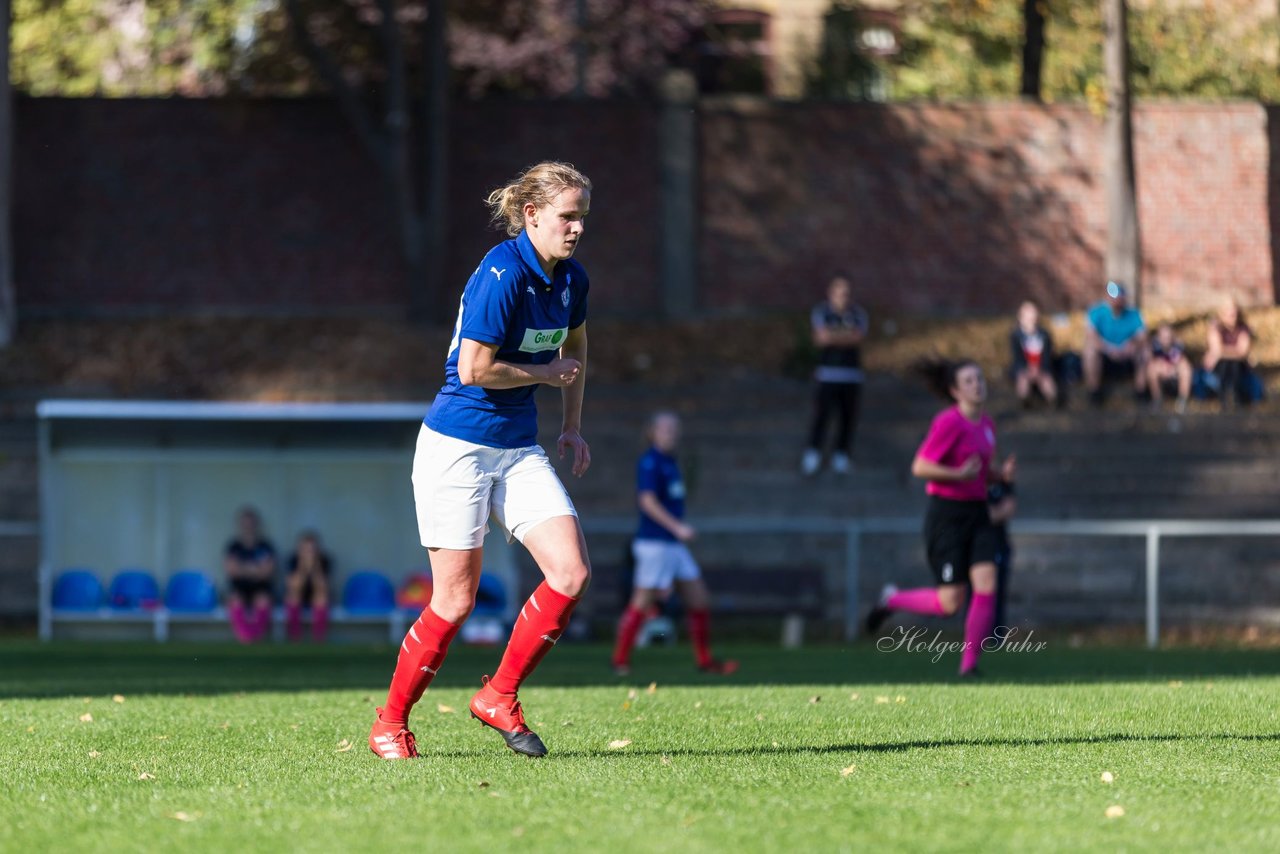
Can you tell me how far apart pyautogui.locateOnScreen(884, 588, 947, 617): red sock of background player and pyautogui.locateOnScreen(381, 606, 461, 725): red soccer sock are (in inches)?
216

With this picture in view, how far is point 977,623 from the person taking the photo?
1187 cm

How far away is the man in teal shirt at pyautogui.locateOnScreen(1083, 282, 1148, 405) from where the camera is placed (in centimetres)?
2253

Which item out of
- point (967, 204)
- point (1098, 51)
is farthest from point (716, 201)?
point (1098, 51)

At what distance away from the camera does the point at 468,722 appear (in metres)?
8.66

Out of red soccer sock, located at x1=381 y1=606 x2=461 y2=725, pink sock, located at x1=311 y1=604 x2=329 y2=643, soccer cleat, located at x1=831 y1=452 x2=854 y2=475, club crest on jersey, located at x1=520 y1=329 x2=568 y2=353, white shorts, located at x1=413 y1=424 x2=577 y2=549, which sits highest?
club crest on jersey, located at x1=520 y1=329 x2=568 y2=353

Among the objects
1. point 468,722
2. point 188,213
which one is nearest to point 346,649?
point 468,722

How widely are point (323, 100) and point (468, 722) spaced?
68.8 ft

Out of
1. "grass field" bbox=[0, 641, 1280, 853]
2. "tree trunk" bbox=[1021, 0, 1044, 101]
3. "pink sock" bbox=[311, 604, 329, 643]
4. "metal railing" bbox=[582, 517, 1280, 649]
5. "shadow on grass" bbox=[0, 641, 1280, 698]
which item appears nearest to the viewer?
"grass field" bbox=[0, 641, 1280, 853]

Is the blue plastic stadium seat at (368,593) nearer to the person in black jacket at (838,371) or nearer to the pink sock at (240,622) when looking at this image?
the pink sock at (240,622)

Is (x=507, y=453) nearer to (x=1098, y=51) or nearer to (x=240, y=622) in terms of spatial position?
(x=240, y=622)

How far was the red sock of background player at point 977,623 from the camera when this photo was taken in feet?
38.8

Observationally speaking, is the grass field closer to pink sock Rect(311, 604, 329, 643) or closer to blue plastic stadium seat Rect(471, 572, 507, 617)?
pink sock Rect(311, 604, 329, 643)

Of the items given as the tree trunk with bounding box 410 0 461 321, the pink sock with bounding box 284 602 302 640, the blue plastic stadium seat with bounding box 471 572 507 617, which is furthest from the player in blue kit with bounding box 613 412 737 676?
the tree trunk with bounding box 410 0 461 321

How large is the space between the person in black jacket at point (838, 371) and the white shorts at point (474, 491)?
14.1 metres
